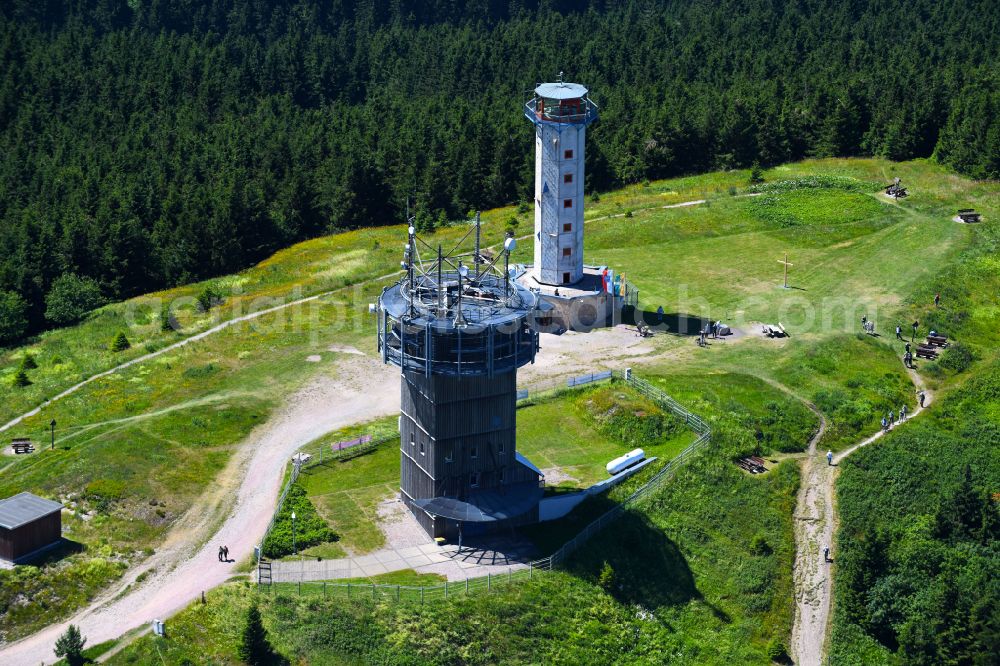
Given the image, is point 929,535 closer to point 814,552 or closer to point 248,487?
point 814,552

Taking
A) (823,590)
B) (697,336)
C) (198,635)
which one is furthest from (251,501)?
(697,336)

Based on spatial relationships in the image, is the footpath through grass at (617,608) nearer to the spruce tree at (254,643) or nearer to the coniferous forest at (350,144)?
the spruce tree at (254,643)

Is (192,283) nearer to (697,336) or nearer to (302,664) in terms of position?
(697,336)

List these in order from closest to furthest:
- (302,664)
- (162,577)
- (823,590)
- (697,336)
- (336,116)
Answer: (302,664) → (162,577) → (823,590) → (697,336) → (336,116)

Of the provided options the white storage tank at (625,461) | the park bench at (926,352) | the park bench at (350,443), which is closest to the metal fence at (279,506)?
the park bench at (350,443)

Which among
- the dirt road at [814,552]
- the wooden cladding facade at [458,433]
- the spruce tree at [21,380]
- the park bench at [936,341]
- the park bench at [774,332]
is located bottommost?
the dirt road at [814,552]

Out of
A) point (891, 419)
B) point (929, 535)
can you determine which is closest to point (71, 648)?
point (929, 535)
